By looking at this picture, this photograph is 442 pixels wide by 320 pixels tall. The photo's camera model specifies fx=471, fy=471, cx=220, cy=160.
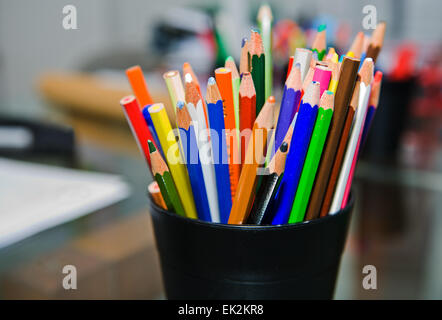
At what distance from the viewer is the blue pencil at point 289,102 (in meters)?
0.23

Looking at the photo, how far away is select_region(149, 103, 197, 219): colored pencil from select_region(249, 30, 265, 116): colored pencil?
0.17ft

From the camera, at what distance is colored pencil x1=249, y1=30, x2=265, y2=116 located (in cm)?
24

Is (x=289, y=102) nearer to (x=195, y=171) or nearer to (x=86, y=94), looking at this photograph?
(x=195, y=171)

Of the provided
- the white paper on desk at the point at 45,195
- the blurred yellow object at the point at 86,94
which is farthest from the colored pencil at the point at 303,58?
the blurred yellow object at the point at 86,94

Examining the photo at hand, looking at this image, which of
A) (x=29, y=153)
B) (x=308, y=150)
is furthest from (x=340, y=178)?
(x=29, y=153)

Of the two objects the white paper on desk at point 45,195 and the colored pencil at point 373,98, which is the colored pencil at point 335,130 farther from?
the white paper on desk at point 45,195

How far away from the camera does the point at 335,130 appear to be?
0.77 feet

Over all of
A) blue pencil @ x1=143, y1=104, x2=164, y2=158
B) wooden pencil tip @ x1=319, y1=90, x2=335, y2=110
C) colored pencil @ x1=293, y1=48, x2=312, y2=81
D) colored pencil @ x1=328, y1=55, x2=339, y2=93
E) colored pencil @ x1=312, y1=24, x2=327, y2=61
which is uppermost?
colored pencil @ x1=312, y1=24, x2=327, y2=61

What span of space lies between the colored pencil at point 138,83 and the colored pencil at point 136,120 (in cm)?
2

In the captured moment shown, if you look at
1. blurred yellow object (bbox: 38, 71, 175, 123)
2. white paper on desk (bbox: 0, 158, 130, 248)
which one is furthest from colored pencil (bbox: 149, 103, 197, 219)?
blurred yellow object (bbox: 38, 71, 175, 123)

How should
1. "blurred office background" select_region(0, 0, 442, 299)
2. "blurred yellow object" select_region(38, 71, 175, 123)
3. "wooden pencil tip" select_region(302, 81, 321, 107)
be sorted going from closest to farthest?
"wooden pencil tip" select_region(302, 81, 321, 107)
"blurred office background" select_region(0, 0, 442, 299)
"blurred yellow object" select_region(38, 71, 175, 123)

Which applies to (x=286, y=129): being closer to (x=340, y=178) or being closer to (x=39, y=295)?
(x=340, y=178)

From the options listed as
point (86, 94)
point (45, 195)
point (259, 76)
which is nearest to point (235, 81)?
point (259, 76)

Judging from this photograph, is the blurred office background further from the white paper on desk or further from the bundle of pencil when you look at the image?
the bundle of pencil
